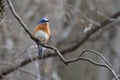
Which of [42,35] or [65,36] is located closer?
[42,35]

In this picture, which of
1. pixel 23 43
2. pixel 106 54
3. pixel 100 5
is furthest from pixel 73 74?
pixel 23 43

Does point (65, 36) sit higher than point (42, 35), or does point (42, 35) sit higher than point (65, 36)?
point (42, 35)

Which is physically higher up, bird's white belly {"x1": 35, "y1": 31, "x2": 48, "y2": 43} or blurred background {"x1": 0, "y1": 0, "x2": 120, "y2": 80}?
bird's white belly {"x1": 35, "y1": 31, "x2": 48, "y2": 43}

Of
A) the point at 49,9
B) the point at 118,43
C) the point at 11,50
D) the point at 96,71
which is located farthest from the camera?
the point at 96,71

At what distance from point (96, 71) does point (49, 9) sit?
252 centimetres

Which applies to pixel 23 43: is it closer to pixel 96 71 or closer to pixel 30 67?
pixel 30 67

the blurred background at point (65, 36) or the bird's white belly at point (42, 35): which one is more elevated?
the bird's white belly at point (42, 35)

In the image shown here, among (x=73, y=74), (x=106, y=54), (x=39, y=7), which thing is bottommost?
(x=73, y=74)

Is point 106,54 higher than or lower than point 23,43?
lower

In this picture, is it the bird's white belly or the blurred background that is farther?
the blurred background

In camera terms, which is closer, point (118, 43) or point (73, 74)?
point (118, 43)

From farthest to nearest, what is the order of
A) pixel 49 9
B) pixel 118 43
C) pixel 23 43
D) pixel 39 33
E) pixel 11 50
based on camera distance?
pixel 118 43
pixel 49 9
pixel 23 43
pixel 11 50
pixel 39 33

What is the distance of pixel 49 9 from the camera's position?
921 cm

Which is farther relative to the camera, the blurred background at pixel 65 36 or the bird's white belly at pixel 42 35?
the blurred background at pixel 65 36
